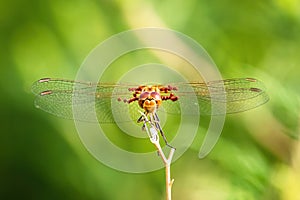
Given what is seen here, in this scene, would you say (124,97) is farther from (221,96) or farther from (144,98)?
(221,96)

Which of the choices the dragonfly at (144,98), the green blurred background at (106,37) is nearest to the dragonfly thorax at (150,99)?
the dragonfly at (144,98)

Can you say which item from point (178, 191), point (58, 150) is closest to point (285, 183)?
point (178, 191)

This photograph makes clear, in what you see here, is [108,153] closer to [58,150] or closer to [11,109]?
[58,150]

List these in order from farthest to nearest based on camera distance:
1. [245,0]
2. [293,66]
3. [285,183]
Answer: [245,0]
[293,66]
[285,183]

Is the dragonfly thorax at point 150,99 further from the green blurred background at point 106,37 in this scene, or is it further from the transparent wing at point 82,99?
the green blurred background at point 106,37

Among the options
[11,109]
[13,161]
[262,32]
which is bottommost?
[13,161]

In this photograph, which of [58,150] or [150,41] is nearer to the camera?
[150,41]

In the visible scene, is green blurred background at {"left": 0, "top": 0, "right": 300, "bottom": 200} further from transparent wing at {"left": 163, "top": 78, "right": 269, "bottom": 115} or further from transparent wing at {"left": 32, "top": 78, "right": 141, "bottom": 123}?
transparent wing at {"left": 32, "top": 78, "right": 141, "bottom": 123}
